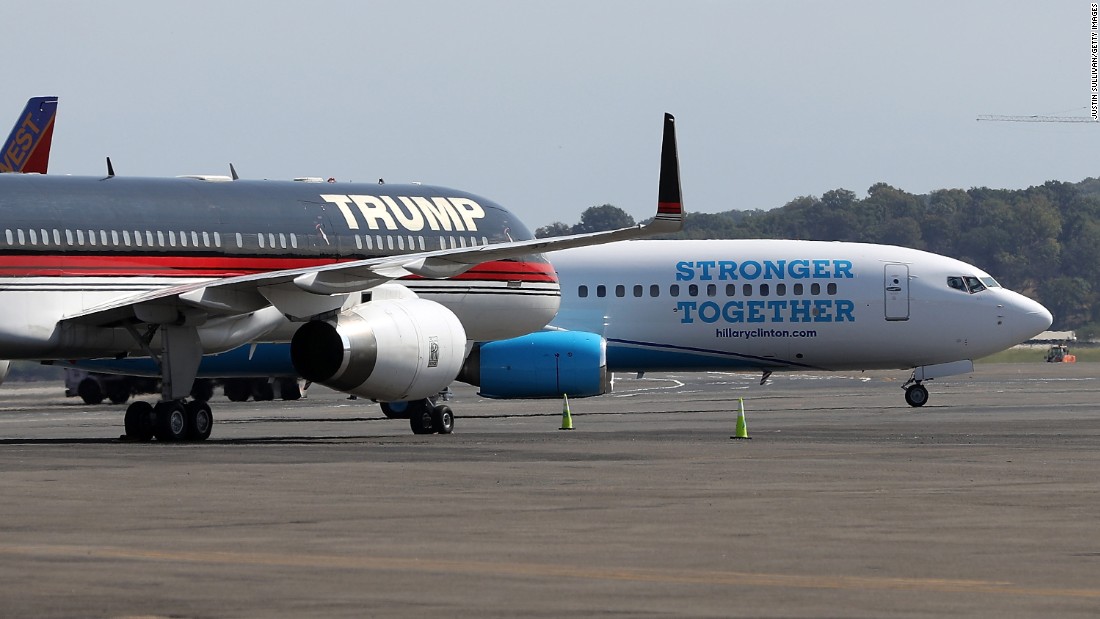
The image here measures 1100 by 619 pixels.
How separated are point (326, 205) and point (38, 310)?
5.86 metres

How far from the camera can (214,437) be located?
3155 centimetres

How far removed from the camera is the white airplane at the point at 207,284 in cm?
2677

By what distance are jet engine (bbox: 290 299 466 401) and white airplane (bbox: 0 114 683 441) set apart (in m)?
0.02

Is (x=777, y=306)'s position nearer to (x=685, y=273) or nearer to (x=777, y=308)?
(x=777, y=308)

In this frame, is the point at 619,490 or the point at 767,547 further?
the point at 619,490

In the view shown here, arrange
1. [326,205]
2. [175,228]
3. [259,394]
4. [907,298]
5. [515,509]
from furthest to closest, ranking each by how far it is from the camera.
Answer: [259,394] → [907,298] → [326,205] → [175,228] → [515,509]

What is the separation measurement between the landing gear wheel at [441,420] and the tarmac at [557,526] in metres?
1.42

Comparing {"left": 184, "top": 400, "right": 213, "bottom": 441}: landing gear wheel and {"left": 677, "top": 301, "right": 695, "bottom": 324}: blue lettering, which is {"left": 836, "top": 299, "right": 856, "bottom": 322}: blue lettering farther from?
{"left": 184, "top": 400, "right": 213, "bottom": 441}: landing gear wheel

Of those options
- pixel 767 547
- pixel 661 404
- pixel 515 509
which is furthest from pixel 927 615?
pixel 661 404

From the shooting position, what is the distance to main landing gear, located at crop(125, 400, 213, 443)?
2711 cm

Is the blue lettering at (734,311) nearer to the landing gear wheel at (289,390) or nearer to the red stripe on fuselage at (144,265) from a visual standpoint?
the red stripe on fuselage at (144,265)

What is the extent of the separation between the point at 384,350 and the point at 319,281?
1.67 meters

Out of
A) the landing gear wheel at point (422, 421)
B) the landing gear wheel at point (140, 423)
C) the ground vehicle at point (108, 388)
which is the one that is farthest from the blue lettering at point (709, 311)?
the ground vehicle at point (108, 388)

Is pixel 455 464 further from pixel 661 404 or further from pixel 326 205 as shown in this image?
pixel 661 404
